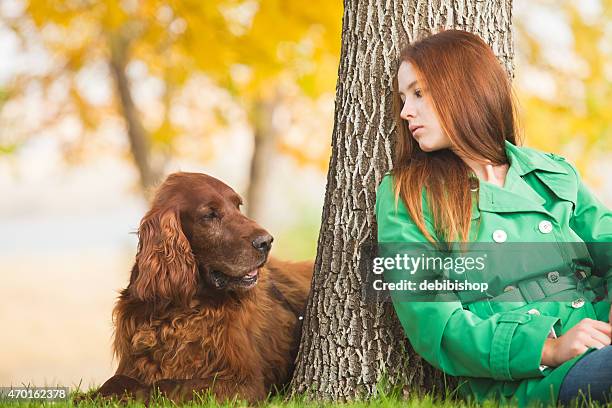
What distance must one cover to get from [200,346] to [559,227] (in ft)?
5.59

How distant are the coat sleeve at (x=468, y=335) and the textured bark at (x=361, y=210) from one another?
1.28ft

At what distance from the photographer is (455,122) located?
3.37 metres

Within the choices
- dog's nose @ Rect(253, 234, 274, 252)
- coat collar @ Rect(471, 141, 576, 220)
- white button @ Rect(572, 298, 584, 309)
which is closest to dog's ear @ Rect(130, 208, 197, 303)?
dog's nose @ Rect(253, 234, 274, 252)

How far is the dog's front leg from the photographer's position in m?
3.56

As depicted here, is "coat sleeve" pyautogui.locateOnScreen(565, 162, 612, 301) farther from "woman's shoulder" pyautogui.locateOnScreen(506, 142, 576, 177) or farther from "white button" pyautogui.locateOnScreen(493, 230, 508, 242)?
"white button" pyautogui.locateOnScreen(493, 230, 508, 242)

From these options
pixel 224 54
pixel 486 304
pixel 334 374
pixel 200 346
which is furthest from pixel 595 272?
pixel 224 54

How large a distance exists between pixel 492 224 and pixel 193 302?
4.74ft

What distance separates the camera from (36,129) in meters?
10.6

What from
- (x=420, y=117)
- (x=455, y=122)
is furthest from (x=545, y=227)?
(x=420, y=117)

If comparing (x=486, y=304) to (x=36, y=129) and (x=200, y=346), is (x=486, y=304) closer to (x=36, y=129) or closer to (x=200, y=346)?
(x=200, y=346)

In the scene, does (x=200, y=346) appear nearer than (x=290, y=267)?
Yes

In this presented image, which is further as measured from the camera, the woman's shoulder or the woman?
the woman's shoulder

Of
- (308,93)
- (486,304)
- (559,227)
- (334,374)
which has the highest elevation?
(308,93)

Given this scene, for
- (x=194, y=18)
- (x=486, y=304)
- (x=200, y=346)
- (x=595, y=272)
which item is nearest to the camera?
(x=486, y=304)
